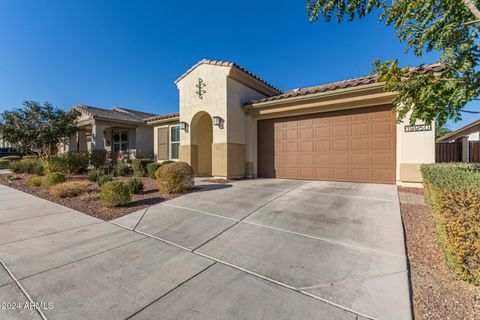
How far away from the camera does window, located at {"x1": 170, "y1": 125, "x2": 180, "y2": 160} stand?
12.2 metres

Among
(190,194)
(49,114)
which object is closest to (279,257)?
(190,194)

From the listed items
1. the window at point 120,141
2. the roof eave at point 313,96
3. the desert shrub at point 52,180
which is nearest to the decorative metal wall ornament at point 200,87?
the roof eave at point 313,96

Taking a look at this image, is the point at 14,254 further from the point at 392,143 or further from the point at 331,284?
the point at 392,143

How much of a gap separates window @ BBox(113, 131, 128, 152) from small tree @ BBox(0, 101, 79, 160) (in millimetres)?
4498

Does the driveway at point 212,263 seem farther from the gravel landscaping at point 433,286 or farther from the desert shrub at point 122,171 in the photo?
the desert shrub at point 122,171

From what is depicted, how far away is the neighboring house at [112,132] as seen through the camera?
13812 mm

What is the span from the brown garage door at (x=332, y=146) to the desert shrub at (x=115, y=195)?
633 cm

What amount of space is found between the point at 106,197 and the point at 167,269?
373cm

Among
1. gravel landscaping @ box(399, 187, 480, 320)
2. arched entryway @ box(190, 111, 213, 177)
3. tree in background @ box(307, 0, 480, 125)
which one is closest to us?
gravel landscaping @ box(399, 187, 480, 320)

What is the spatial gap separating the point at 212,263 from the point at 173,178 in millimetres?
4305

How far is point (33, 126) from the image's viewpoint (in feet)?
37.8

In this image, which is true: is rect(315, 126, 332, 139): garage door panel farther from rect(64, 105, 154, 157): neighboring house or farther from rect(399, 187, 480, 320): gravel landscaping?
rect(64, 105, 154, 157): neighboring house

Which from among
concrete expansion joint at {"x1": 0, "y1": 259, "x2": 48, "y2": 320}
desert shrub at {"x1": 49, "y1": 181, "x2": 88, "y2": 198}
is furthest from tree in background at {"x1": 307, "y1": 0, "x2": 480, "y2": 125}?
desert shrub at {"x1": 49, "y1": 181, "x2": 88, "y2": 198}

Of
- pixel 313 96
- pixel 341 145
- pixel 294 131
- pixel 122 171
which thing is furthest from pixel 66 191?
pixel 341 145
